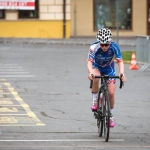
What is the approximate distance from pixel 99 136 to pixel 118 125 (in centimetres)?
139

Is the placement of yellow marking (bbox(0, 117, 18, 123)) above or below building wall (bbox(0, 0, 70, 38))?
below

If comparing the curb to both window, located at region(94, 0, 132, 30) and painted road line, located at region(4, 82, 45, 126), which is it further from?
painted road line, located at region(4, 82, 45, 126)

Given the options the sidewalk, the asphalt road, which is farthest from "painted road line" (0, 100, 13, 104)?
the sidewalk

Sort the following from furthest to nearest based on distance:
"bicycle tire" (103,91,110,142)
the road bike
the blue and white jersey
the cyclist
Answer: the blue and white jersey < the cyclist < the road bike < "bicycle tire" (103,91,110,142)

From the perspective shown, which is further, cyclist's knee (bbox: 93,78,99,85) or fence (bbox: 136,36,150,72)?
fence (bbox: 136,36,150,72)

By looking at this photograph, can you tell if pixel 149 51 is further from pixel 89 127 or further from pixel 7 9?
pixel 7 9

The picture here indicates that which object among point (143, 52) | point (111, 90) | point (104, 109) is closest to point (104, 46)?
point (111, 90)

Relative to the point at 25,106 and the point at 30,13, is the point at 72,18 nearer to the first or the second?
the point at 30,13

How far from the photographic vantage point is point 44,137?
33.6ft

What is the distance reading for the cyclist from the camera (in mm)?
10094

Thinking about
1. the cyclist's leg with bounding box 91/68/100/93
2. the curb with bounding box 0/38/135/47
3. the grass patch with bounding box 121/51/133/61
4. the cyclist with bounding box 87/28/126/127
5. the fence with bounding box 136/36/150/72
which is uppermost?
the cyclist with bounding box 87/28/126/127

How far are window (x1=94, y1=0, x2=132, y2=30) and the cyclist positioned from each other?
31.4 m

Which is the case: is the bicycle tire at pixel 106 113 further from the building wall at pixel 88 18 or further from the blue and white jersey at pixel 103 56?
the building wall at pixel 88 18

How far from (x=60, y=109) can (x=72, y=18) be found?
27.8m
